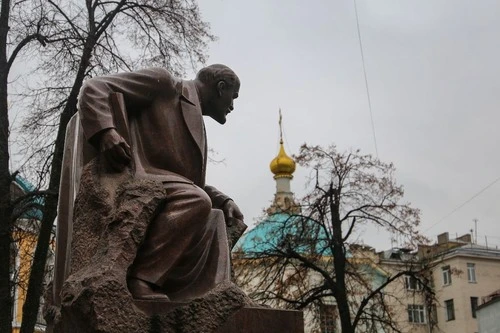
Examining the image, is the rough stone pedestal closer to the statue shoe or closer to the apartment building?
the statue shoe

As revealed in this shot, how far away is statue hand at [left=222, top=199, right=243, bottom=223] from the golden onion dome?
34.2m

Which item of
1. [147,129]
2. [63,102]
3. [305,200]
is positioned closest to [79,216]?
[147,129]

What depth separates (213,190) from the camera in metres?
5.11

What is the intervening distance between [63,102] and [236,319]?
9149mm

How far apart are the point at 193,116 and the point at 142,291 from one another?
1204mm

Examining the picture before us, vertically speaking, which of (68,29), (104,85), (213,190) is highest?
(68,29)

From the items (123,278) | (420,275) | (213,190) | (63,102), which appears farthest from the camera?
(420,275)

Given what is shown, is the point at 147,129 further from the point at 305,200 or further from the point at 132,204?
the point at 305,200

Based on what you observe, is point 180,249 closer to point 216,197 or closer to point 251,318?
point 251,318

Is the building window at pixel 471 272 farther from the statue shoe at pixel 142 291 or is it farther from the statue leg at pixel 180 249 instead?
the statue shoe at pixel 142 291

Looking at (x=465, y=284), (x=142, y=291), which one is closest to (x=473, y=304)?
(x=465, y=284)

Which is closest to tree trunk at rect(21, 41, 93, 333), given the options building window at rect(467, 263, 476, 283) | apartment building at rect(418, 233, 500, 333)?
apartment building at rect(418, 233, 500, 333)

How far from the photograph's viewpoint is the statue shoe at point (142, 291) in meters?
3.75

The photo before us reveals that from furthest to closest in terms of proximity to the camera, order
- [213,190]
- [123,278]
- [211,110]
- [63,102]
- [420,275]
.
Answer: [420,275]
[63,102]
[213,190]
[211,110]
[123,278]
